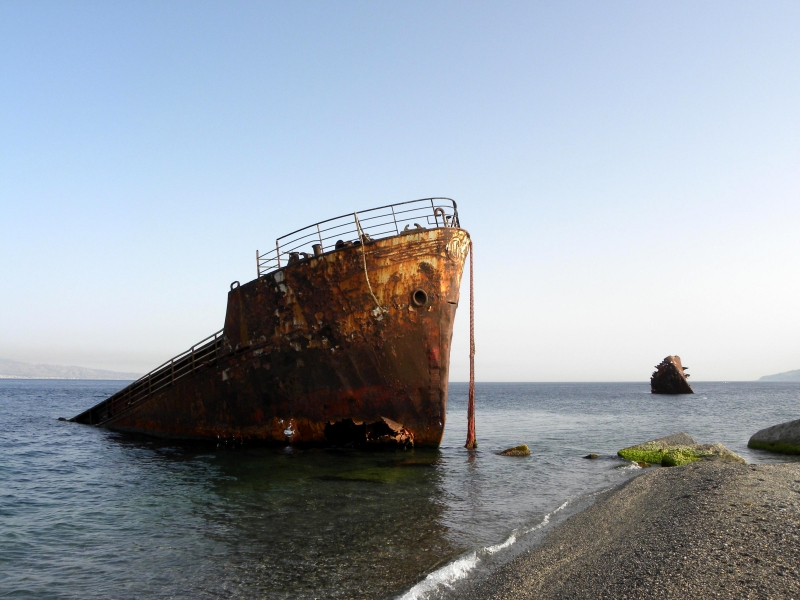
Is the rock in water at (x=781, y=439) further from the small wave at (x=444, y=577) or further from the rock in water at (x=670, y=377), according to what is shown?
the rock in water at (x=670, y=377)

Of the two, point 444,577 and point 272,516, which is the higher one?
point 444,577

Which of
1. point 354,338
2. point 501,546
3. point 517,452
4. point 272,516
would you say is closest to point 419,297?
point 354,338

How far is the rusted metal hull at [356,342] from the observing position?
1403 centimetres

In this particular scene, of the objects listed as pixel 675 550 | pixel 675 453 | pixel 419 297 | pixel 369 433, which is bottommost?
pixel 675 453

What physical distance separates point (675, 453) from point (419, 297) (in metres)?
7.95

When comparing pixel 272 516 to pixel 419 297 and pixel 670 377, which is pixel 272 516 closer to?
pixel 419 297

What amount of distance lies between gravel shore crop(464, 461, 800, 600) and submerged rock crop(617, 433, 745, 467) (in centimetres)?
500

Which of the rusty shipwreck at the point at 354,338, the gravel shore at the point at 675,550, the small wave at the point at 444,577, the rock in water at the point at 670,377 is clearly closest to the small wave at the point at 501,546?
the small wave at the point at 444,577

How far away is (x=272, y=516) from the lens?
901 centimetres

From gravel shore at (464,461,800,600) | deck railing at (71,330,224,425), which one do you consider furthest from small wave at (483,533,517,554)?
deck railing at (71,330,224,425)

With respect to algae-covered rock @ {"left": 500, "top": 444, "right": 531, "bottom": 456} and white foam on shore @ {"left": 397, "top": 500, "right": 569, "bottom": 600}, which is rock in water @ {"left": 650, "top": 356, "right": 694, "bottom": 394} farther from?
white foam on shore @ {"left": 397, "top": 500, "right": 569, "bottom": 600}

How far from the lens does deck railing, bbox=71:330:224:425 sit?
56.2ft

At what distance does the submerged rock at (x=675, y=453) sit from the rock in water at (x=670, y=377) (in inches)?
2454

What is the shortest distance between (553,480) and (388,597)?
305 inches
